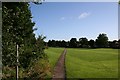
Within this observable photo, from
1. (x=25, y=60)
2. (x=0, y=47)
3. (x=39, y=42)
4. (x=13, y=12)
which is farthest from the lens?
(x=39, y=42)

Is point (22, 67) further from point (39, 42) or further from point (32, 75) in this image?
point (39, 42)

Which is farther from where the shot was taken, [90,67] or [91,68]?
[90,67]

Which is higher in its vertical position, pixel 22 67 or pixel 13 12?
pixel 13 12

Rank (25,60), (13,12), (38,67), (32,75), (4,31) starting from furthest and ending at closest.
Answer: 1. (38,67)
2. (25,60)
3. (32,75)
4. (13,12)
5. (4,31)

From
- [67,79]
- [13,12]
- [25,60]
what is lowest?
[67,79]

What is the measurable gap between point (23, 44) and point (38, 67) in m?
3.44

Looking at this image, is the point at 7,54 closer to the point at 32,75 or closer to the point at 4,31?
the point at 4,31

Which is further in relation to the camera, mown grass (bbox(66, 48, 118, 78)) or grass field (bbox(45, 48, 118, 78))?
grass field (bbox(45, 48, 118, 78))

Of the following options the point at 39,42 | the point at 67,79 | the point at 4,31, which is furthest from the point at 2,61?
the point at 39,42

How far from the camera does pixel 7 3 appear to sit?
20672 mm

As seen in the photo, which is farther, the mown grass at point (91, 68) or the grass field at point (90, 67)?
the grass field at point (90, 67)

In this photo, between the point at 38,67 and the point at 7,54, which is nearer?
the point at 7,54

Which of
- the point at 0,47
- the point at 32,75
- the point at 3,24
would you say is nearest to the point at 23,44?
the point at 32,75

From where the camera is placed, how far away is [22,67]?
2653 cm
